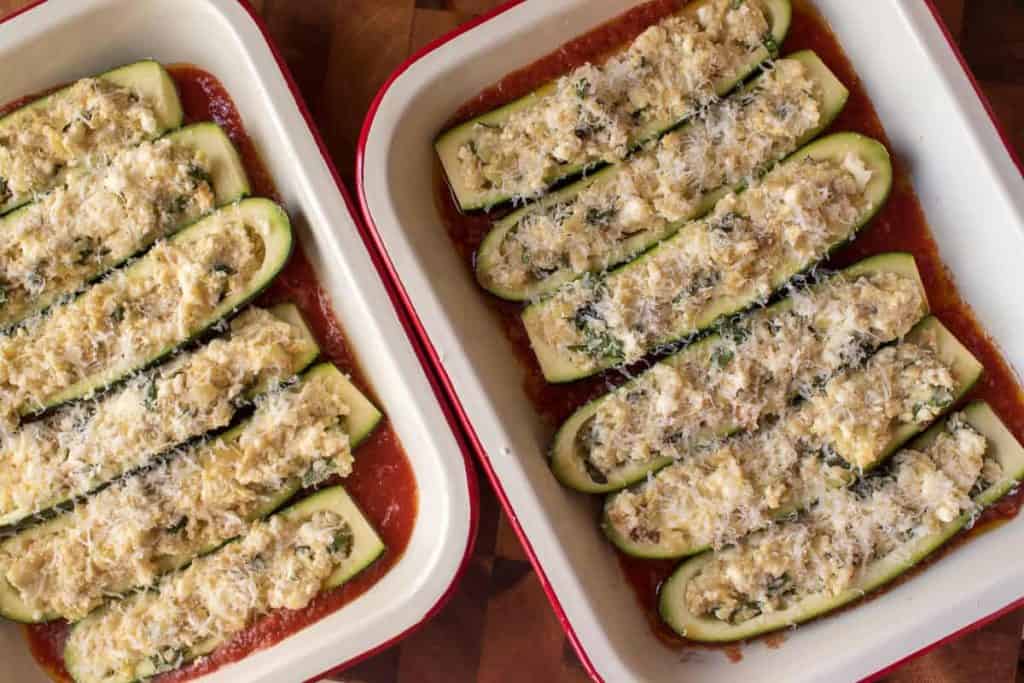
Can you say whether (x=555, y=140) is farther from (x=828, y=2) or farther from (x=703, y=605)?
(x=703, y=605)

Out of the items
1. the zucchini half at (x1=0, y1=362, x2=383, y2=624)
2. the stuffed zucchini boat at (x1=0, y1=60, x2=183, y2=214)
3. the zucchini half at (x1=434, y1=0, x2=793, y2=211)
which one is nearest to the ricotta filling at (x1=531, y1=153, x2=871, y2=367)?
the zucchini half at (x1=434, y1=0, x2=793, y2=211)

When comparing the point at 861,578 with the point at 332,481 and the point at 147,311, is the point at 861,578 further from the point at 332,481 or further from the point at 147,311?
the point at 147,311

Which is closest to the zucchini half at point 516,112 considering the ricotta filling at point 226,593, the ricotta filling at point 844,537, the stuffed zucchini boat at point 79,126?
the stuffed zucchini boat at point 79,126

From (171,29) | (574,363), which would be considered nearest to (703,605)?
(574,363)

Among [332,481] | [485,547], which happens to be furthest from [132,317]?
[485,547]

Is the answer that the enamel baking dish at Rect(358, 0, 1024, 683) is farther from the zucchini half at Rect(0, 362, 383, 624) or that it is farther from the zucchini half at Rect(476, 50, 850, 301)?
the zucchini half at Rect(0, 362, 383, 624)

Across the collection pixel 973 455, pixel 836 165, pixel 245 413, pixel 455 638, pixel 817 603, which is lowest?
pixel 455 638
